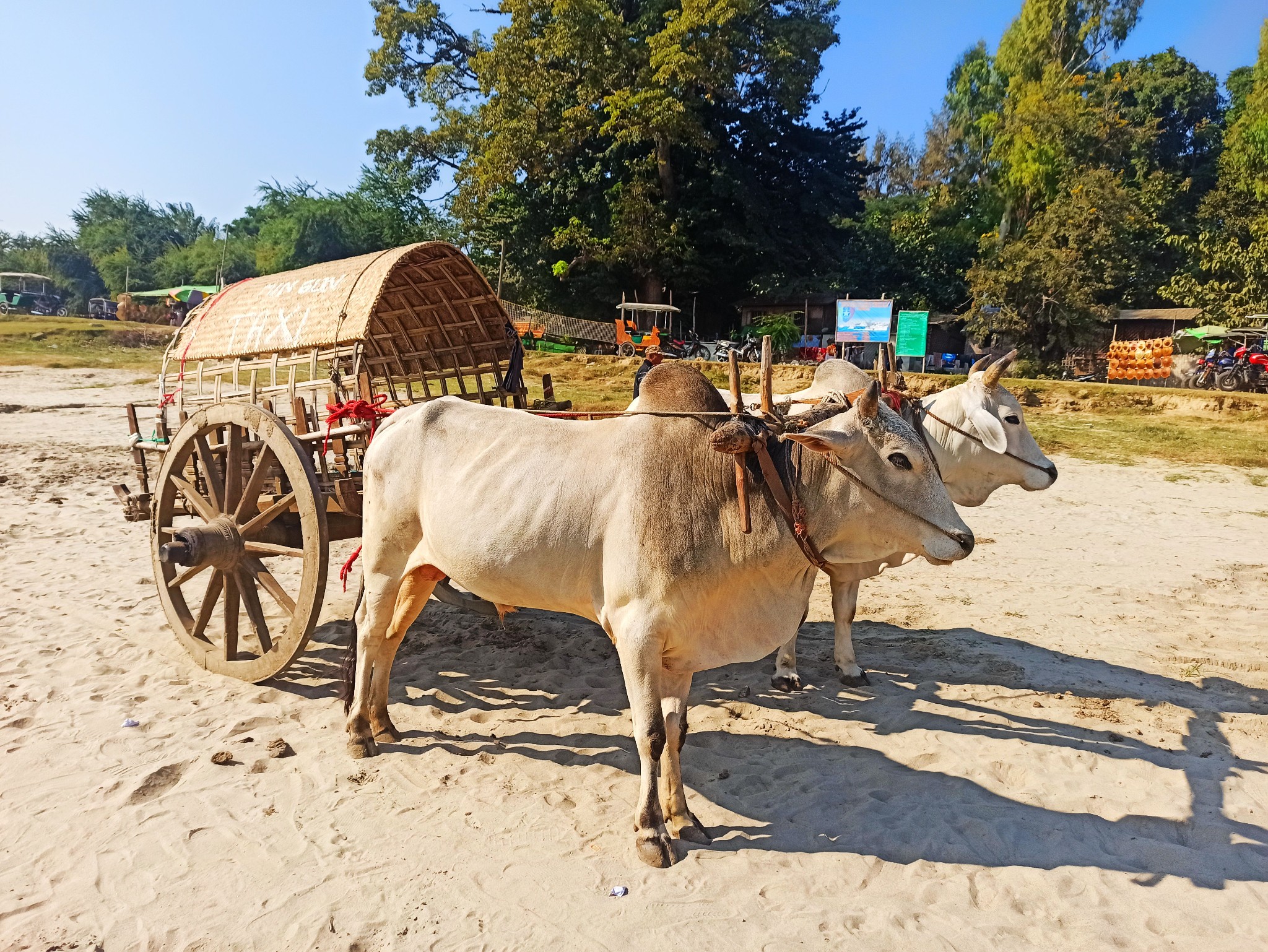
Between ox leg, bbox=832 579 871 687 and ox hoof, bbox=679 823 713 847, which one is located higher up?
ox leg, bbox=832 579 871 687

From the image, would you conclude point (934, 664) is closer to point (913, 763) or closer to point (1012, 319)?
point (913, 763)

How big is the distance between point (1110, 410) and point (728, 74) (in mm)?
15791

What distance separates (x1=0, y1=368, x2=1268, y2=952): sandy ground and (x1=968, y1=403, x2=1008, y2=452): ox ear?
153 cm

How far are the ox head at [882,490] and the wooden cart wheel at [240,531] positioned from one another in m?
2.66

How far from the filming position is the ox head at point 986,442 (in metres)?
5.21

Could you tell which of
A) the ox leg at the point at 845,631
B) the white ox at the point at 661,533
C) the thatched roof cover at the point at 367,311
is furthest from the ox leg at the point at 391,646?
the ox leg at the point at 845,631

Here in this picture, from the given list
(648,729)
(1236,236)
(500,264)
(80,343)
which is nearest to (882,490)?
(648,729)

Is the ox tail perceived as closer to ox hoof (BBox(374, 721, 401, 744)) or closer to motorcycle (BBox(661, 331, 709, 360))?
ox hoof (BBox(374, 721, 401, 744))

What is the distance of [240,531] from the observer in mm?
4641

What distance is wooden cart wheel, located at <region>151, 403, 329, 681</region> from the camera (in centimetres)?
424

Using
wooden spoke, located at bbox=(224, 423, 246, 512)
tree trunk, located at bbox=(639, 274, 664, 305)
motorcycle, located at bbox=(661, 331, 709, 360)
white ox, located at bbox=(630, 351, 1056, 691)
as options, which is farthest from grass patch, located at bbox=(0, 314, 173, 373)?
white ox, located at bbox=(630, 351, 1056, 691)

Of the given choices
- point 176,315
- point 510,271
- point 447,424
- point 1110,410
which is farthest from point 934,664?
point 176,315

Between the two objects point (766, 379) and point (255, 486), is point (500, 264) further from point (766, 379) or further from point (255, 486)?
point (766, 379)

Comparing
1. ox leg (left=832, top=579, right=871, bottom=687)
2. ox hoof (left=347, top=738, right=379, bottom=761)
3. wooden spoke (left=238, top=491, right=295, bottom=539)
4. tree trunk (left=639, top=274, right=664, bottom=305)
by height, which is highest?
tree trunk (left=639, top=274, right=664, bottom=305)
